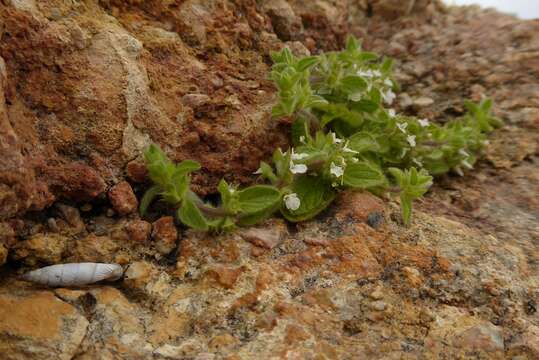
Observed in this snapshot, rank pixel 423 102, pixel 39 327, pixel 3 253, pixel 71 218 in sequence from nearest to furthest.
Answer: pixel 39 327, pixel 3 253, pixel 71 218, pixel 423 102

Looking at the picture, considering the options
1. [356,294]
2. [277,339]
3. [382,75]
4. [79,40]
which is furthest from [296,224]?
[382,75]

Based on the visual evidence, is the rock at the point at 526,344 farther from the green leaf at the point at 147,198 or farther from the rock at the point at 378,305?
the green leaf at the point at 147,198

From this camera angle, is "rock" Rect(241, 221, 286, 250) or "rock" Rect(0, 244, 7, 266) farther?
"rock" Rect(241, 221, 286, 250)

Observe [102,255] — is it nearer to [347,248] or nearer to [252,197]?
[252,197]

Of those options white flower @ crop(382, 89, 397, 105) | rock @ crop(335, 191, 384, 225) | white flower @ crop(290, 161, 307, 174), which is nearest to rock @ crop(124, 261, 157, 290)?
white flower @ crop(290, 161, 307, 174)

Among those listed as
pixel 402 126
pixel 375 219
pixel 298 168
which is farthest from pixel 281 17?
pixel 375 219

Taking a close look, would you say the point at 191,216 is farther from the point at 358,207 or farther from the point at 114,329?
the point at 358,207

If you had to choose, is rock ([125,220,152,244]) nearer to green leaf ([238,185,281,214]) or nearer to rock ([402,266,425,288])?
green leaf ([238,185,281,214])
